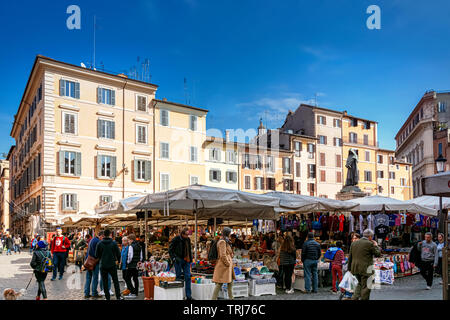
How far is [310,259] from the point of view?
1156 centimetres

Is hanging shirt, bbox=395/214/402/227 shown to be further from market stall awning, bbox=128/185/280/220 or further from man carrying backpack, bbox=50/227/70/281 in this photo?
man carrying backpack, bbox=50/227/70/281

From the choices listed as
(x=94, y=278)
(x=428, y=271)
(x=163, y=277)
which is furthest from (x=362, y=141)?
(x=163, y=277)

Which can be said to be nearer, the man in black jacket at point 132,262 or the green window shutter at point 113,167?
the man in black jacket at point 132,262

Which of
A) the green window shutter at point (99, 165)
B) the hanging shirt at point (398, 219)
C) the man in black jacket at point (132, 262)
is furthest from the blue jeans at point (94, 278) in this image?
the green window shutter at point (99, 165)

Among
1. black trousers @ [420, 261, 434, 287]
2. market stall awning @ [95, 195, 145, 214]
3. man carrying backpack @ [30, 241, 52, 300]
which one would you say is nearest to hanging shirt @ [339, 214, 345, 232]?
black trousers @ [420, 261, 434, 287]

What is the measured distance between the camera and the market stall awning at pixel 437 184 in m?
7.83

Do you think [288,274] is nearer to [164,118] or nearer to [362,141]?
[164,118]

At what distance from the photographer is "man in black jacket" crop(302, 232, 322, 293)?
11.5m

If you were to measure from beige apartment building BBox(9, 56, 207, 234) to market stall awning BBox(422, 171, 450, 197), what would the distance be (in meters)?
28.3

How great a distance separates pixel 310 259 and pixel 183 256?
3329 mm

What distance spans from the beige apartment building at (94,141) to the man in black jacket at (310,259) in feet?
80.0

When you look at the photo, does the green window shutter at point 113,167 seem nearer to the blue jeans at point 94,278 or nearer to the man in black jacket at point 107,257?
the blue jeans at point 94,278

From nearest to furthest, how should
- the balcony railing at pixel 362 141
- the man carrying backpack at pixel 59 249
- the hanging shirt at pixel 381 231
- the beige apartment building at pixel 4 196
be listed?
1. the man carrying backpack at pixel 59 249
2. the hanging shirt at pixel 381 231
3. the balcony railing at pixel 362 141
4. the beige apartment building at pixel 4 196
